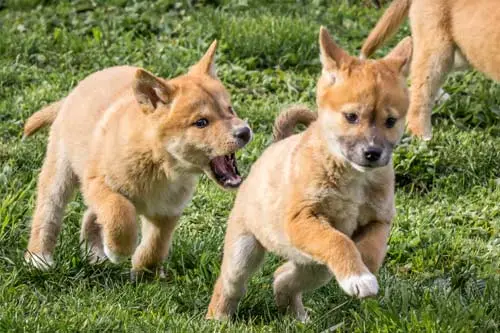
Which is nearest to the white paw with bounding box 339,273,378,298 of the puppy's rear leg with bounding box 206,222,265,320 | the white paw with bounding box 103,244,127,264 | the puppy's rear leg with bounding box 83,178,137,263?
the puppy's rear leg with bounding box 206,222,265,320

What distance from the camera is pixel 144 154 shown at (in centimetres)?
711

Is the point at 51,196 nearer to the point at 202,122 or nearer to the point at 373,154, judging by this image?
the point at 202,122

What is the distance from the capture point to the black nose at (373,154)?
6.02 m

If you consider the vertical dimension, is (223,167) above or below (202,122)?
below

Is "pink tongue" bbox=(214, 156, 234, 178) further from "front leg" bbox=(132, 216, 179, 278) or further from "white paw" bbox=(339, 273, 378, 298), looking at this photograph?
"white paw" bbox=(339, 273, 378, 298)

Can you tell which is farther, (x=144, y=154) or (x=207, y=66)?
(x=207, y=66)

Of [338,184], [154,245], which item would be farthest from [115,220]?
[338,184]

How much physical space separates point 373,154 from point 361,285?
653 millimetres

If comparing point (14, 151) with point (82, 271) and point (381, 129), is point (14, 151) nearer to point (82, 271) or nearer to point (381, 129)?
point (82, 271)

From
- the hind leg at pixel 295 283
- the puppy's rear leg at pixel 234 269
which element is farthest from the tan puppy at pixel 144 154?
the hind leg at pixel 295 283

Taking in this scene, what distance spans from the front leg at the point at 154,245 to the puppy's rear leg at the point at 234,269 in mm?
579

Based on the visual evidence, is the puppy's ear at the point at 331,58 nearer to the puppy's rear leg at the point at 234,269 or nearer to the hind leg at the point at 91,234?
the puppy's rear leg at the point at 234,269

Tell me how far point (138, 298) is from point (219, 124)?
42.5 inches

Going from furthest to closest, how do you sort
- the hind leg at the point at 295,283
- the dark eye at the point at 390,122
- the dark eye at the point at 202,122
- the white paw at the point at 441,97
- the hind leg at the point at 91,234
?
1. the white paw at the point at 441,97
2. the hind leg at the point at 91,234
3. the dark eye at the point at 202,122
4. the hind leg at the point at 295,283
5. the dark eye at the point at 390,122
